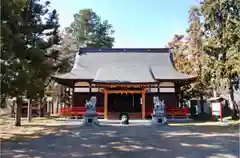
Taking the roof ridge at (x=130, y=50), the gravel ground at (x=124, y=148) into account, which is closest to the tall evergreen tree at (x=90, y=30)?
the roof ridge at (x=130, y=50)

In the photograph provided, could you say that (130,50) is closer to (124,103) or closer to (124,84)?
(124,103)

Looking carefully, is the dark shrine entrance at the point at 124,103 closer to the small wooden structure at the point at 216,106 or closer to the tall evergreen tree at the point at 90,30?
the small wooden structure at the point at 216,106

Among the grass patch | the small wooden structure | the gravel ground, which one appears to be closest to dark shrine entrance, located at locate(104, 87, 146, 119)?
the small wooden structure

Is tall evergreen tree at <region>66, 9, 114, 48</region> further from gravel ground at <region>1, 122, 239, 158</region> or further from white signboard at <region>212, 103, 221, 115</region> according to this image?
gravel ground at <region>1, 122, 239, 158</region>

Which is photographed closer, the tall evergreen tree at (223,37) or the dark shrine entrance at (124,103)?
the tall evergreen tree at (223,37)

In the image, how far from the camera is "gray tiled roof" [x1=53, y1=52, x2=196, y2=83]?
19.5 meters

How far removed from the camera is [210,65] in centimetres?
1759

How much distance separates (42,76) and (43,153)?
7.82 metres

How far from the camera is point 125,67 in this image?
2223 centimetres

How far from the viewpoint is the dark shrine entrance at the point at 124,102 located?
21016 millimetres

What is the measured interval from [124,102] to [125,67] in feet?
9.93

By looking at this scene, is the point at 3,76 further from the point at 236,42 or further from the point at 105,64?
the point at 105,64

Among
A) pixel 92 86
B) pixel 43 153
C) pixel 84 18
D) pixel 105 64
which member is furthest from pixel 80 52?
pixel 84 18

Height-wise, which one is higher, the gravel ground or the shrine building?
the shrine building
